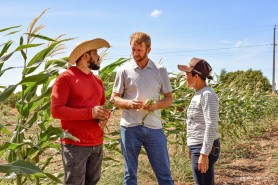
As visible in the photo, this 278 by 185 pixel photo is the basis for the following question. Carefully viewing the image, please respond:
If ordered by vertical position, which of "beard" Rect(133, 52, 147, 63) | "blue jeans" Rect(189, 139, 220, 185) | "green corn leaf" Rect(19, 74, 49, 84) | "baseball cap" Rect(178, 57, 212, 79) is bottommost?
"blue jeans" Rect(189, 139, 220, 185)

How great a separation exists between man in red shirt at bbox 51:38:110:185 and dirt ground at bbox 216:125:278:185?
2.37 metres

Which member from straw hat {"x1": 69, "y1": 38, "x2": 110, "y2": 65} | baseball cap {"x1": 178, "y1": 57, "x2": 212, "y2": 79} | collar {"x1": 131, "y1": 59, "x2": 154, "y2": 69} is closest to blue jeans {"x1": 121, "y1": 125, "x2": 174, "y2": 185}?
collar {"x1": 131, "y1": 59, "x2": 154, "y2": 69}

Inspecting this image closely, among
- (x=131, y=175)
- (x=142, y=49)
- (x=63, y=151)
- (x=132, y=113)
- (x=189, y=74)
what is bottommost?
(x=131, y=175)

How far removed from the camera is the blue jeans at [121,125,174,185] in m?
2.89

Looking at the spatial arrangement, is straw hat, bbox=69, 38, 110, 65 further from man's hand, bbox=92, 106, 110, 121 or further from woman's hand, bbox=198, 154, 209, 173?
woman's hand, bbox=198, 154, 209, 173

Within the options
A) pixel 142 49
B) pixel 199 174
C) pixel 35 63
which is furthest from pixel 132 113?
pixel 35 63

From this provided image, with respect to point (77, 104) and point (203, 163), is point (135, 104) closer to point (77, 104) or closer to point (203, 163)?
point (77, 104)

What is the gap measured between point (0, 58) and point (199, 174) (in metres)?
1.34

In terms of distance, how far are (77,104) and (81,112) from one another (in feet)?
0.36

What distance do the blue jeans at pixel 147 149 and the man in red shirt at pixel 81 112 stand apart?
0.32 meters

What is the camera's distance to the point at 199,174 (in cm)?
254

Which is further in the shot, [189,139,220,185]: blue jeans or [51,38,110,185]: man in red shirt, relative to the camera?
[189,139,220,185]: blue jeans

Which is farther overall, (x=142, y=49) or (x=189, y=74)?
(x=142, y=49)

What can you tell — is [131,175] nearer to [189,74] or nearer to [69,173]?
[69,173]
